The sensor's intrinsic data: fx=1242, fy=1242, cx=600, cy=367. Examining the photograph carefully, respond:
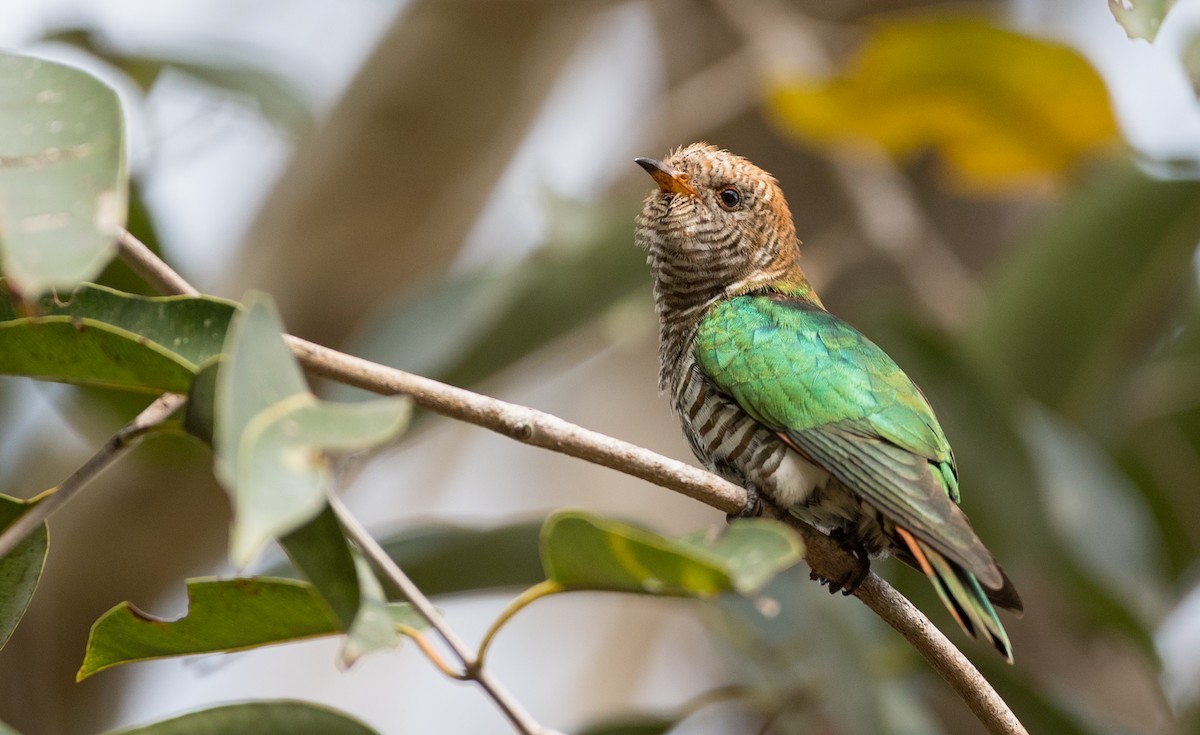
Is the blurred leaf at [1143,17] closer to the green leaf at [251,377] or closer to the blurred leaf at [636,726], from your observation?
the green leaf at [251,377]

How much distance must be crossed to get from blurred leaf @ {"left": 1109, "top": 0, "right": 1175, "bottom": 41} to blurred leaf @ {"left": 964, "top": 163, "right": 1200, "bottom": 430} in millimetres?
2432

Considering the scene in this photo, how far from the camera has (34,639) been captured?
4.07 meters

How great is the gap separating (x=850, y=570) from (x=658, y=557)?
3.24 ft

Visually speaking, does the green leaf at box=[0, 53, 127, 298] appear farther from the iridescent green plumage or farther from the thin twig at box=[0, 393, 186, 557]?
the iridescent green plumage

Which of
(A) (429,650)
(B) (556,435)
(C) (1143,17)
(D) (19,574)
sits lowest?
(D) (19,574)

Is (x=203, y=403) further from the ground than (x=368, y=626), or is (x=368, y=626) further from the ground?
(x=203, y=403)

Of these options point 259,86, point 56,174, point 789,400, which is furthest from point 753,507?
point 259,86

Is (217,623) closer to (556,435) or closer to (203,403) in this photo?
(203,403)

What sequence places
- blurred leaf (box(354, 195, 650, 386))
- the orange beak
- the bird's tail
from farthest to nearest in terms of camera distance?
blurred leaf (box(354, 195, 650, 386)) < the orange beak < the bird's tail

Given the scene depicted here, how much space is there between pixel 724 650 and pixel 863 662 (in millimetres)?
656

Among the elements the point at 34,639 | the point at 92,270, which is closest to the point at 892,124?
the point at 34,639

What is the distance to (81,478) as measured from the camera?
1.51m

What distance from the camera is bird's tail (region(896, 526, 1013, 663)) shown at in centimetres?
221

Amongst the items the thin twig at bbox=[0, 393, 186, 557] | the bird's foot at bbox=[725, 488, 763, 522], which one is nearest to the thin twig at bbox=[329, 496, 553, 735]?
the thin twig at bbox=[0, 393, 186, 557]
